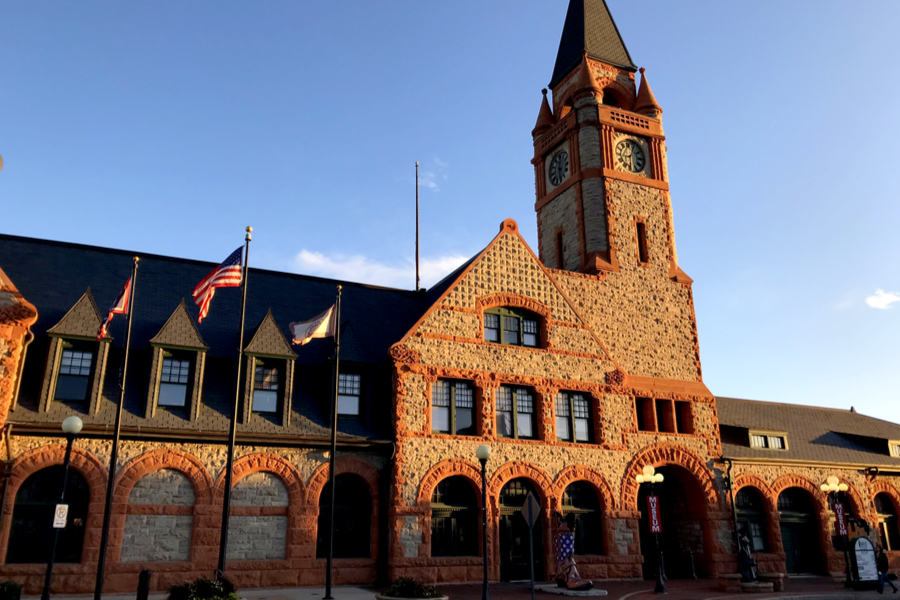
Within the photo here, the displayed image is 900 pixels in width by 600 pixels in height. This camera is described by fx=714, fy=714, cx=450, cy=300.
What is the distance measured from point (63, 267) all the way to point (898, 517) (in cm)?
3759

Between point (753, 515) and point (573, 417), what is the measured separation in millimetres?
9755

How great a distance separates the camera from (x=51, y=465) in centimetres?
2027

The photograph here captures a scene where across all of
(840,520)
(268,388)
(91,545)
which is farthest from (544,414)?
(91,545)

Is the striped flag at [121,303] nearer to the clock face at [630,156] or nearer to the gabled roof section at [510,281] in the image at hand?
the gabled roof section at [510,281]

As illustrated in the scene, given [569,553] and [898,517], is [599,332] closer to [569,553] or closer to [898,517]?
[569,553]

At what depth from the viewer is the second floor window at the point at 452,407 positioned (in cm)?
2531

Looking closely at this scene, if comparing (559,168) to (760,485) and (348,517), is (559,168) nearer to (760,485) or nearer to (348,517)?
(760,485)

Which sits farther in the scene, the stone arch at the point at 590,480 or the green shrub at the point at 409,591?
the stone arch at the point at 590,480

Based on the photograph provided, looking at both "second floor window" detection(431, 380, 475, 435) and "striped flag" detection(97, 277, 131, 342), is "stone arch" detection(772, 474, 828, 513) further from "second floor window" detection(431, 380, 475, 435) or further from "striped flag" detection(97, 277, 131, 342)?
"striped flag" detection(97, 277, 131, 342)

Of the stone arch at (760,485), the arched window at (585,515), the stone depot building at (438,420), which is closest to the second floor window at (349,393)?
the stone depot building at (438,420)

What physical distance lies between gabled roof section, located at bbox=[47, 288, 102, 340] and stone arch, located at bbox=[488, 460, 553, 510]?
13.9 m

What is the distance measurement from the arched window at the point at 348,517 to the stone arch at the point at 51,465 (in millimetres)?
6544

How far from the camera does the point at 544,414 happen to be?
26672 mm

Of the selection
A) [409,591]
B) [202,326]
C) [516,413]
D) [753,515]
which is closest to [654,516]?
[516,413]
